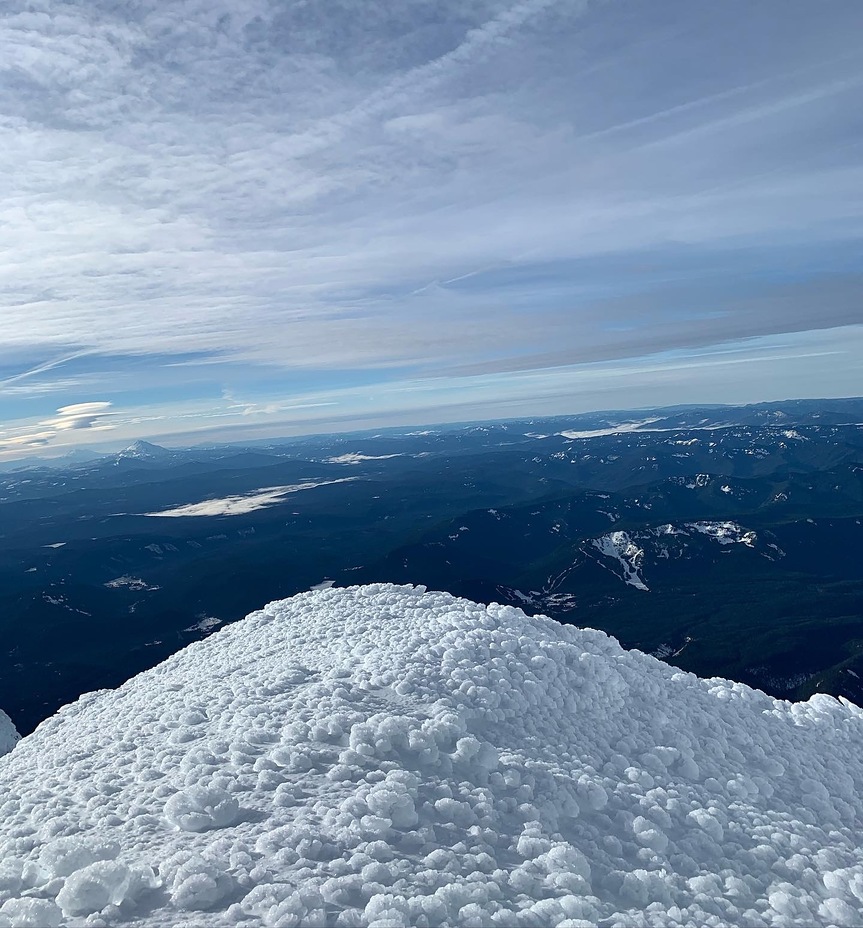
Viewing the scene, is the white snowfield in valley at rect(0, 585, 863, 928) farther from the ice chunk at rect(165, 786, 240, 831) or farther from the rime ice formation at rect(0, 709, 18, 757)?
the rime ice formation at rect(0, 709, 18, 757)

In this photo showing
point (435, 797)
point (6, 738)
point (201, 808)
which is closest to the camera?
point (201, 808)

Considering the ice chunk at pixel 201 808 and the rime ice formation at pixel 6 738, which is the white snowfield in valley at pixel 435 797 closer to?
the ice chunk at pixel 201 808

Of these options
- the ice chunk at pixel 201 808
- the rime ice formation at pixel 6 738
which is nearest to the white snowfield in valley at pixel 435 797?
the ice chunk at pixel 201 808

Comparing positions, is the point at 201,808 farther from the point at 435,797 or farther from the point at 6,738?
the point at 6,738

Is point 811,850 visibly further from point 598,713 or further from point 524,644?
point 524,644

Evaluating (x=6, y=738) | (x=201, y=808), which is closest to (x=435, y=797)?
(x=201, y=808)

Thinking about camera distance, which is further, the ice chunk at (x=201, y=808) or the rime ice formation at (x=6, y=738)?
the rime ice formation at (x=6, y=738)

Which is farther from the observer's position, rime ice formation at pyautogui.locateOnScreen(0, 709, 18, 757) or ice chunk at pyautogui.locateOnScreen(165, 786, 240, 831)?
rime ice formation at pyautogui.locateOnScreen(0, 709, 18, 757)

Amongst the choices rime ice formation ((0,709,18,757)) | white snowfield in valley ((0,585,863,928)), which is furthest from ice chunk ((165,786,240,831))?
rime ice formation ((0,709,18,757))
